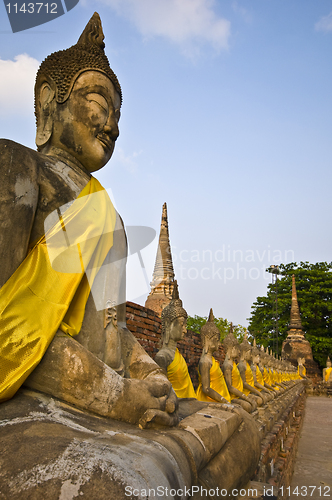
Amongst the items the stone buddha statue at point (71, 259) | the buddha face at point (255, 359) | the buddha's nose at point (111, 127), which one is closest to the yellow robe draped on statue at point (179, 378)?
the stone buddha statue at point (71, 259)

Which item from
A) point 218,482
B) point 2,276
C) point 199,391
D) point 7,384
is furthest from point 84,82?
point 199,391

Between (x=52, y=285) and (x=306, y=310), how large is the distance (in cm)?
3379

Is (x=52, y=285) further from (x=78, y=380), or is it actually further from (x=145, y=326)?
(x=145, y=326)

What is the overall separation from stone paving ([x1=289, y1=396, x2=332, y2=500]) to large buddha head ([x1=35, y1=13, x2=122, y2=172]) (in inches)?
209

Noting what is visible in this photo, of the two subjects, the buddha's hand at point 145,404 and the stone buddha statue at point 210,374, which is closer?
the buddha's hand at point 145,404

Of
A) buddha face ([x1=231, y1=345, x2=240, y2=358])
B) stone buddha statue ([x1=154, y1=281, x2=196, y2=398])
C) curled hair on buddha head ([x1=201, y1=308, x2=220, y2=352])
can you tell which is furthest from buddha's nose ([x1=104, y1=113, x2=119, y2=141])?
buddha face ([x1=231, y1=345, x2=240, y2=358])

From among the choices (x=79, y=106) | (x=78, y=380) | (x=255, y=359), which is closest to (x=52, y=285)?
(x=78, y=380)

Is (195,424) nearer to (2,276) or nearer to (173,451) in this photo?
(173,451)

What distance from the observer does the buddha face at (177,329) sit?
16.3 feet

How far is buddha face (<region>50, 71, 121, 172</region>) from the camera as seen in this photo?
7.89ft

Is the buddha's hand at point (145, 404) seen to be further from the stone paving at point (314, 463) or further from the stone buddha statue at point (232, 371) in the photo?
the stone buddha statue at point (232, 371)

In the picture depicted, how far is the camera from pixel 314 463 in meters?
7.38

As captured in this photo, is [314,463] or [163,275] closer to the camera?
[314,463]

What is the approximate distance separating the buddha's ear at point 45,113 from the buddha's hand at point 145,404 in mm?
1593
